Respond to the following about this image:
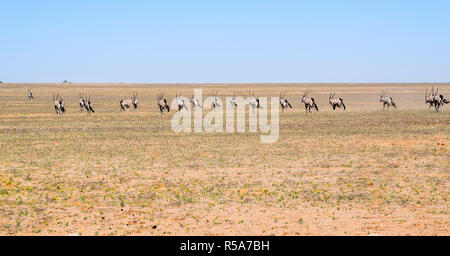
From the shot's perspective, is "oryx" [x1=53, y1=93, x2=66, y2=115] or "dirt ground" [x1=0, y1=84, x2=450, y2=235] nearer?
"dirt ground" [x1=0, y1=84, x2=450, y2=235]

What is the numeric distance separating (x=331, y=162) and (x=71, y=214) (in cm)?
1040

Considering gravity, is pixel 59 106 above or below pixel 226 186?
above

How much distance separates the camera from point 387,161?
18.0 meters

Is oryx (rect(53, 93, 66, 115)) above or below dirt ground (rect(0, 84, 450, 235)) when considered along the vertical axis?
above

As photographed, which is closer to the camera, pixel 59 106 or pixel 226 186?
pixel 226 186

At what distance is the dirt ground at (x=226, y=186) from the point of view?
9.98 metres

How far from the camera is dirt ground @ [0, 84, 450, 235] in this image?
9.98 metres

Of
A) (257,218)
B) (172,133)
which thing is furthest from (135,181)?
(172,133)

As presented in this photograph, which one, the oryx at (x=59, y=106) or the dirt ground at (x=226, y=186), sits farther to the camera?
the oryx at (x=59, y=106)

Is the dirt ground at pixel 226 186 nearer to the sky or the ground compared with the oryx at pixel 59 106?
nearer to the ground

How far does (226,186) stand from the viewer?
1379cm
